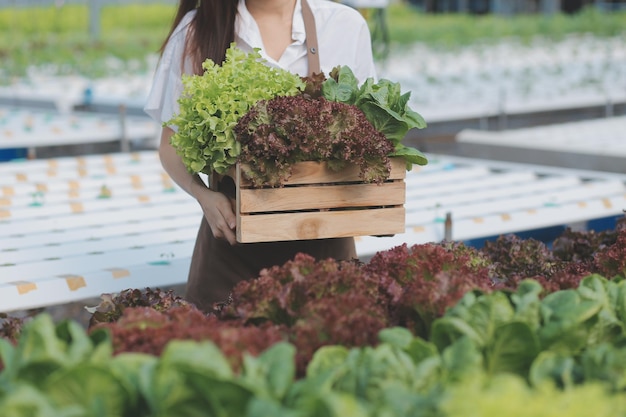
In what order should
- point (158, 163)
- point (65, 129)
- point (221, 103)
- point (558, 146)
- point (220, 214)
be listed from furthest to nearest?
point (65, 129) → point (558, 146) → point (158, 163) → point (220, 214) → point (221, 103)

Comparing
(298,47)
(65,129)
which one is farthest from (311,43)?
(65,129)

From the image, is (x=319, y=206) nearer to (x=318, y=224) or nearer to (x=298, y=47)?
(x=318, y=224)

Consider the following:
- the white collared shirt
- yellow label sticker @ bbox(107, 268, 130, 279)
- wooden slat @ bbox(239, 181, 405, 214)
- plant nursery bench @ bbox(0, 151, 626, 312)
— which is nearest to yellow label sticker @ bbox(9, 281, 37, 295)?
plant nursery bench @ bbox(0, 151, 626, 312)

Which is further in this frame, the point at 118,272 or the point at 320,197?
the point at 118,272

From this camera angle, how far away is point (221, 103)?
2633mm

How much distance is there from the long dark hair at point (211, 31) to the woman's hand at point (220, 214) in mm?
402

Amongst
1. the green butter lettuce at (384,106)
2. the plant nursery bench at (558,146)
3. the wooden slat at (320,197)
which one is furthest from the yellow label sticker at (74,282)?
the plant nursery bench at (558,146)

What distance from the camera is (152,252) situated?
4.01 meters

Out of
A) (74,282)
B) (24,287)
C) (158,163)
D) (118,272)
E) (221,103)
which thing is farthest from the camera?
(158,163)

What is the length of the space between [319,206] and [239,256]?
37cm

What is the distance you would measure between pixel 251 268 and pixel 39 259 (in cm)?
118

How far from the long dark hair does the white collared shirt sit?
28mm

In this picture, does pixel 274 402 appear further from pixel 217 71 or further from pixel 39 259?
pixel 39 259

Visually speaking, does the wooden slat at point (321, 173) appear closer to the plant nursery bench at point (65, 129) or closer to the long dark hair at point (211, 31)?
the long dark hair at point (211, 31)
